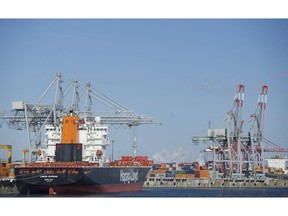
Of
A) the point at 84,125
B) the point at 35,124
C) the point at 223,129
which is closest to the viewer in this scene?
the point at 84,125

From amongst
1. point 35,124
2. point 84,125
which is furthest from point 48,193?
point 35,124

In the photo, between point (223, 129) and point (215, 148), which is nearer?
point (223, 129)

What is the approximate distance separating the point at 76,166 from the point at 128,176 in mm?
9039

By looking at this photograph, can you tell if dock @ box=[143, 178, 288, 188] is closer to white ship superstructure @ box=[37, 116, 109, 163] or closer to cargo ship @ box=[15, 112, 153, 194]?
cargo ship @ box=[15, 112, 153, 194]

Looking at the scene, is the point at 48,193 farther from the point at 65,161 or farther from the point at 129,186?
the point at 129,186

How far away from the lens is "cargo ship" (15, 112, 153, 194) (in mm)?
38656

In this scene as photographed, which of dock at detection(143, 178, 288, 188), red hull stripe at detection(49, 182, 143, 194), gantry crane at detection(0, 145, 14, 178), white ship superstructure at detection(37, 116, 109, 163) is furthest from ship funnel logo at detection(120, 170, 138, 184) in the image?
dock at detection(143, 178, 288, 188)

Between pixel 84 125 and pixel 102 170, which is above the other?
pixel 84 125

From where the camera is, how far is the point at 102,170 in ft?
137

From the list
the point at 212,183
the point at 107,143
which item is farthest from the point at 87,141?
the point at 212,183

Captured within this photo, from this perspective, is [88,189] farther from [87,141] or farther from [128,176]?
[128,176]

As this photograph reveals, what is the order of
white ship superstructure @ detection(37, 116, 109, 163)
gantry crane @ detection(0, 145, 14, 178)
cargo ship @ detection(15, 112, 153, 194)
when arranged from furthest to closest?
gantry crane @ detection(0, 145, 14, 178) → white ship superstructure @ detection(37, 116, 109, 163) → cargo ship @ detection(15, 112, 153, 194)

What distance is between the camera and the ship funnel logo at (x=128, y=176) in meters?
45.9

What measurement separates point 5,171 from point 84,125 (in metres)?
7.32
